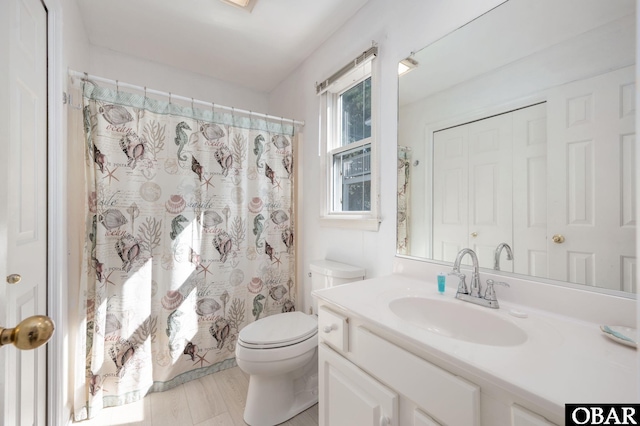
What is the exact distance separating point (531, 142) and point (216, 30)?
1975 millimetres

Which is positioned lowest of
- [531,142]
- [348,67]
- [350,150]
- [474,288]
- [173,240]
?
[474,288]

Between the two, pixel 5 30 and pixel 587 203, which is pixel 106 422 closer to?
pixel 5 30

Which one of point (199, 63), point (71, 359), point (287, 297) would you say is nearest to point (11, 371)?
point (71, 359)

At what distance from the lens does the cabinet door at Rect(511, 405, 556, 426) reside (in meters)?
0.50

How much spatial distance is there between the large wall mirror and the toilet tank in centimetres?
40

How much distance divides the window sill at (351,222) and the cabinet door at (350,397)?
0.71 meters

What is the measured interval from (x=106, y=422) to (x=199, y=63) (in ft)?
8.22

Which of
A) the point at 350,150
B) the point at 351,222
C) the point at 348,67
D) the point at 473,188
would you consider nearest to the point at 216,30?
the point at 348,67

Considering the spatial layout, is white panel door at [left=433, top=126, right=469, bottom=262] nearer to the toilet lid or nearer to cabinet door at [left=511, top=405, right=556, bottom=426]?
cabinet door at [left=511, top=405, right=556, bottom=426]

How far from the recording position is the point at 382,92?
1.47m

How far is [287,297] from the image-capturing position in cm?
218

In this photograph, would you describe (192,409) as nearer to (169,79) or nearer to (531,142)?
(531,142)

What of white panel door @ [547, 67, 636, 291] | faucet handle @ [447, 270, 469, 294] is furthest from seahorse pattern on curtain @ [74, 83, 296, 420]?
white panel door @ [547, 67, 636, 291]

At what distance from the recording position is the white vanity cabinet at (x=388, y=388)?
1.92 feet
